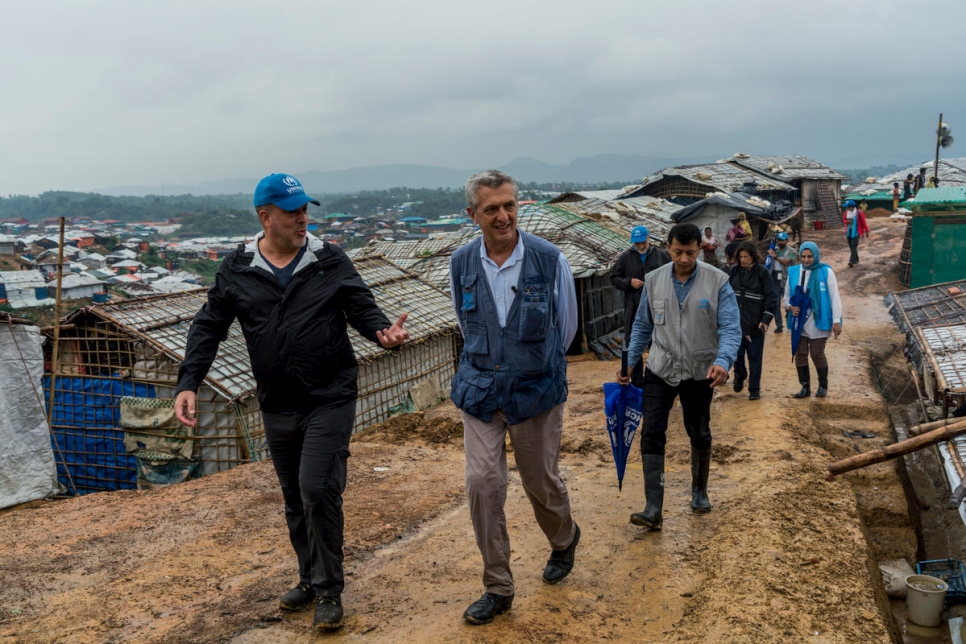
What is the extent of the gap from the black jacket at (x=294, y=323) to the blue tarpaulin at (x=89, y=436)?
750 centimetres

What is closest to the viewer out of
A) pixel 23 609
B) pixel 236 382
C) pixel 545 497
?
pixel 545 497

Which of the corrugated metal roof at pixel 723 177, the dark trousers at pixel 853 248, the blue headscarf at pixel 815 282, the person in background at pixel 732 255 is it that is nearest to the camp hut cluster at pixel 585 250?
the person in background at pixel 732 255

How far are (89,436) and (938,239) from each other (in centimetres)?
1740

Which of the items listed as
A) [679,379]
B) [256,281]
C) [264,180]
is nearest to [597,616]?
[679,379]

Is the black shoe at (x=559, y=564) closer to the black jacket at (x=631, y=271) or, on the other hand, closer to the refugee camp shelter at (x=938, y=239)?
the black jacket at (x=631, y=271)

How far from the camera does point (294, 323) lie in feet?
11.9

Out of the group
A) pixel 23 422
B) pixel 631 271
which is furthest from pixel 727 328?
pixel 23 422

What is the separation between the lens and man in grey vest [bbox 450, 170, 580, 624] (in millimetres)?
3613

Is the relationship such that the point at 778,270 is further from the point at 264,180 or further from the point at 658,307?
the point at 264,180

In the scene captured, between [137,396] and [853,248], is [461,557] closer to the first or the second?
[137,396]

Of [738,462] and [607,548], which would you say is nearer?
[607,548]

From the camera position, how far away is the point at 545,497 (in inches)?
151

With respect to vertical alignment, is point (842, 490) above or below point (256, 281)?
below

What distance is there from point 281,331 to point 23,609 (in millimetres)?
2438
